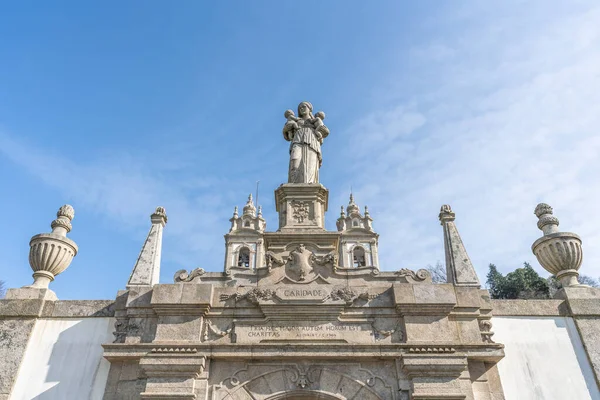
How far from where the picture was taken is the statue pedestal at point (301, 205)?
10297mm

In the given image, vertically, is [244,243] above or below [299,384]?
above

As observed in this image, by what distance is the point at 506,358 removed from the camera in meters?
8.25

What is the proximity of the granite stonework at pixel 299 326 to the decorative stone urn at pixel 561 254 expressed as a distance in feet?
0.11

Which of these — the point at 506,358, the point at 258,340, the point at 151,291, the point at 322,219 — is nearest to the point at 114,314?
the point at 151,291

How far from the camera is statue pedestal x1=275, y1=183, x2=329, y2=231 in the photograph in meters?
10.3

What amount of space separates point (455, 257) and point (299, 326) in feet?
11.4

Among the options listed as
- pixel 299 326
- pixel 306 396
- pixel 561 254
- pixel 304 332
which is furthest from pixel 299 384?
pixel 561 254

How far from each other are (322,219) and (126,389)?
5023mm

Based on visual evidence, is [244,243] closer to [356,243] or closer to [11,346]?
[356,243]

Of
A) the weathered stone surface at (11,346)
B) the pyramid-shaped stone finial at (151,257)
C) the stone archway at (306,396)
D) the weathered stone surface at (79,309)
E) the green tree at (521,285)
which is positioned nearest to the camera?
the stone archway at (306,396)

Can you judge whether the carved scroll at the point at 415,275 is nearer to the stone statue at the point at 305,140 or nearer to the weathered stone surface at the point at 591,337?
the weathered stone surface at the point at 591,337

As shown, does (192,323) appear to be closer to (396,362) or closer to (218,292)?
(218,292)

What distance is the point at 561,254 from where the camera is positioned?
9.23 meters

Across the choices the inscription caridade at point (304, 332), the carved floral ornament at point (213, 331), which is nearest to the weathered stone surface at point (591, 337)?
the inscription caridade at point (304, 332)
